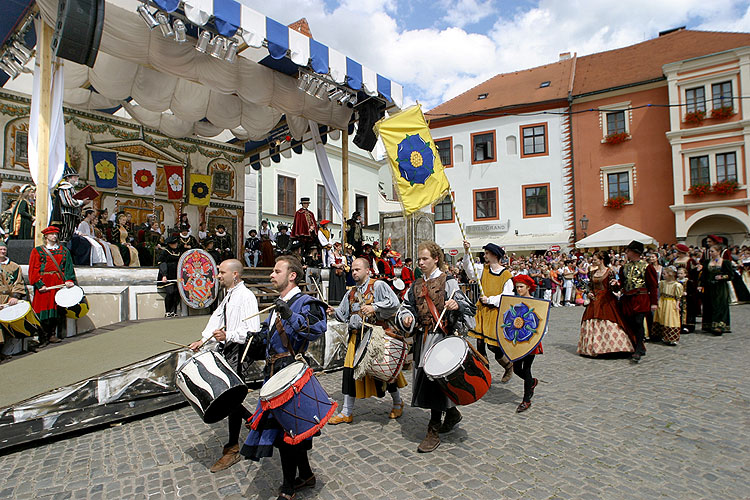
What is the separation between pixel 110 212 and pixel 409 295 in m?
10.4

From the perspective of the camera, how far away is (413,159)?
20.6 ft

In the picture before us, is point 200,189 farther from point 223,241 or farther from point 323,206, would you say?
point 323,206

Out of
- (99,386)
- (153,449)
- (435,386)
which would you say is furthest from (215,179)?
(435,386)

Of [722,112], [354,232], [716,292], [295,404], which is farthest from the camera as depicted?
[722,112]

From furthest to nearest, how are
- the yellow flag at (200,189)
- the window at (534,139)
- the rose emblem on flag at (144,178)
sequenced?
the window at (534,139)
the yellow flag at (200,189)
the rose emblem on flag at (144,178)

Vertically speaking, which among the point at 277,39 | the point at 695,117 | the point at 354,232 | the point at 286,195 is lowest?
the point at 354,232

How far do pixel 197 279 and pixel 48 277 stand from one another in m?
2.34

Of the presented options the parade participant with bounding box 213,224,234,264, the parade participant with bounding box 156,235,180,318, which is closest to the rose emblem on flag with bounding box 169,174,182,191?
the parade participant with bounding box 213,224,234,264

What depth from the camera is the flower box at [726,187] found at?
20.8 metres

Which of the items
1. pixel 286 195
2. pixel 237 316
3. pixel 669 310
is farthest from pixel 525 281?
pixel 286 195

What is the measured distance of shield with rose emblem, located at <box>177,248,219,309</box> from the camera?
25.3 ft

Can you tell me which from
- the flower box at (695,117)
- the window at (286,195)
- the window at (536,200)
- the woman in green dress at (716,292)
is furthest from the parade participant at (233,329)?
the flower box at (695,117)

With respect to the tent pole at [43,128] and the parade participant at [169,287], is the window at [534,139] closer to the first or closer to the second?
the parade participant at [169,287]

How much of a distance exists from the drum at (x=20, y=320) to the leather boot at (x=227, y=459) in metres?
3.94
